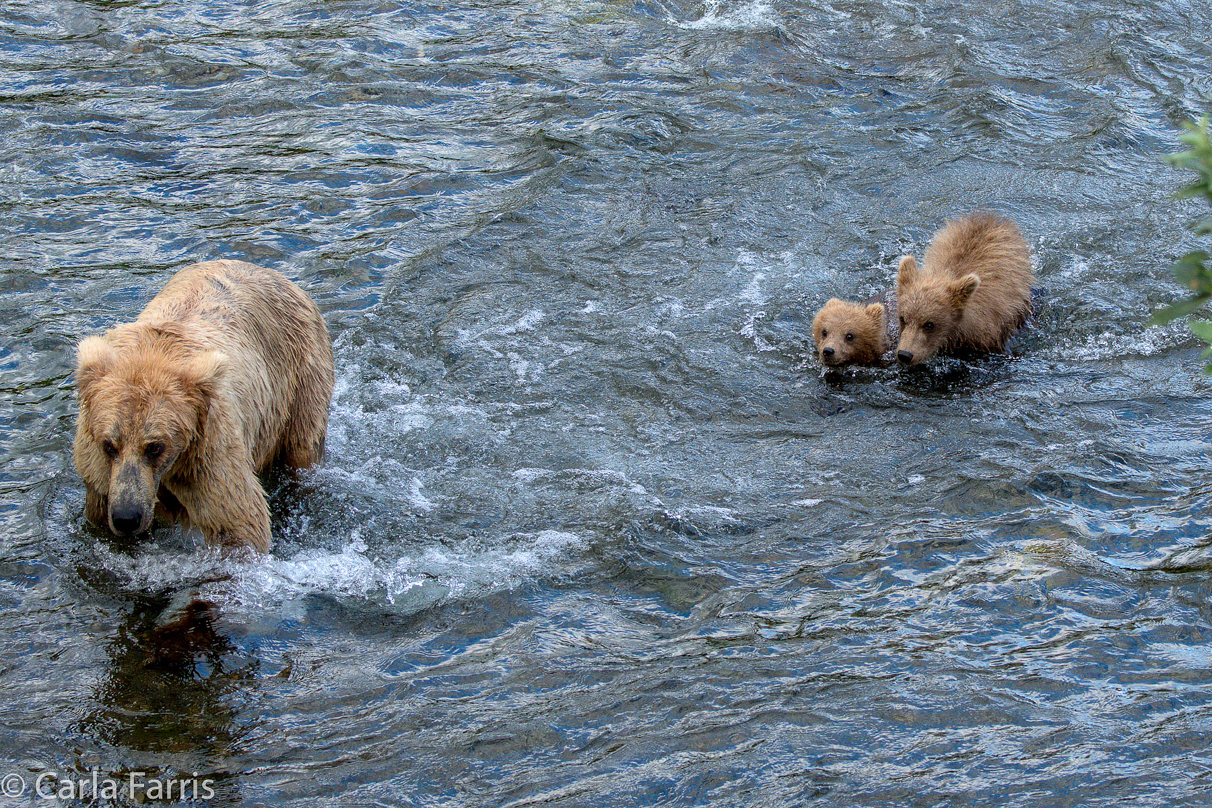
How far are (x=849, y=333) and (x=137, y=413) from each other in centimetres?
501

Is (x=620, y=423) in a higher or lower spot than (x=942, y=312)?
lower

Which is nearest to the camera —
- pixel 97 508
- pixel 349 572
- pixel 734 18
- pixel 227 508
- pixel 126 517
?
pixel 126 517

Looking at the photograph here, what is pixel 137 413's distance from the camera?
188 inches

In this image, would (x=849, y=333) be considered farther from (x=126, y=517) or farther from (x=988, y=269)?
(x=126, y=517)

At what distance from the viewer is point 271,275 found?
20.9 ft

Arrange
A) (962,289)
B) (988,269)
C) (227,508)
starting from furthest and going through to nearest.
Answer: (988,269)
(962,289)
(227,508)

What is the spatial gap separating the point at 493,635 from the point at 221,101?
7648 millimetres

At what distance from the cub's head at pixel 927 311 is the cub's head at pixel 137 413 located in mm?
5130

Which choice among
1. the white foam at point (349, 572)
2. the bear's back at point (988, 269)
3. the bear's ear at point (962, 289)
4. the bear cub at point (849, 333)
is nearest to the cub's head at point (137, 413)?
the white foam at point (349, 572)

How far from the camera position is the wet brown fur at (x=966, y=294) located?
805 centimetres

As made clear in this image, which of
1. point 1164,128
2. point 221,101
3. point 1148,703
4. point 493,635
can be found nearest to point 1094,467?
point 1148,703

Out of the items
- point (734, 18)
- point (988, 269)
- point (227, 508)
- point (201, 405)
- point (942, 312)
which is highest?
point (734, 18)

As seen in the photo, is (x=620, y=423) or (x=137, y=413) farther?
(x=620, y=423)

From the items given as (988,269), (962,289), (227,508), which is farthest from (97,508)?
(988,269)
